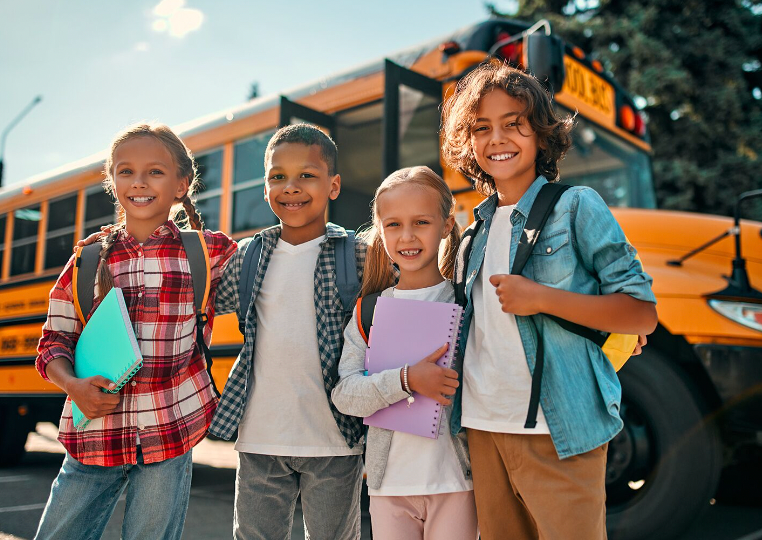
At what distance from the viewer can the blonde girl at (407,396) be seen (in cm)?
141

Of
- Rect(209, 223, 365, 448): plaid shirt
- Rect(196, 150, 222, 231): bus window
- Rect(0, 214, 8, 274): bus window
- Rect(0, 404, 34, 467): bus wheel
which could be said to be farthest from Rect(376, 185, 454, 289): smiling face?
Rect(0, 214, 8, 274): bus window

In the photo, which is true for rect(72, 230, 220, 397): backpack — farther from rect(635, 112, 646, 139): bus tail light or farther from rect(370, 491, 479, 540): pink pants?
rect(635, 112, 646, 139): bus tail light

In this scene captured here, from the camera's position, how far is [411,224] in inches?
60.9

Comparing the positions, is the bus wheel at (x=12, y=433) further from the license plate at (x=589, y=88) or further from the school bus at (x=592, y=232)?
the license plate at (x=589, y=88)

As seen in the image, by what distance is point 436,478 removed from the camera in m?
1.42

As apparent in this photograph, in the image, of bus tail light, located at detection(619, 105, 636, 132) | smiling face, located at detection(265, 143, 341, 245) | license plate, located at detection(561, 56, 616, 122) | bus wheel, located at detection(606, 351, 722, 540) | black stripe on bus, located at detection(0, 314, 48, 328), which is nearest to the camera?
smiling face, located at detection(265, 143, 341, 245)

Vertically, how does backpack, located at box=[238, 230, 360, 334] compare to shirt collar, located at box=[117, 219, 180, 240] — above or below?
below

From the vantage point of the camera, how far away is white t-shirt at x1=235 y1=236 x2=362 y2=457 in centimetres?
160

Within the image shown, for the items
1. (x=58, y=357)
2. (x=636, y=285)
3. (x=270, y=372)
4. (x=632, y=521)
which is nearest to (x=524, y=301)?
(x=636, y=285)

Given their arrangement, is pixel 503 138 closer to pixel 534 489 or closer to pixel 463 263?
pixel 463 263

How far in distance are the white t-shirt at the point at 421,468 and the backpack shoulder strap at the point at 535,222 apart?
402 millimetres

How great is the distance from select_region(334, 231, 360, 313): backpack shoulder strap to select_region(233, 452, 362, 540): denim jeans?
407 mm

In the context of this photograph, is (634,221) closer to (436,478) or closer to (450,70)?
(450,70)

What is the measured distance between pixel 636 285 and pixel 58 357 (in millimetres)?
1351
